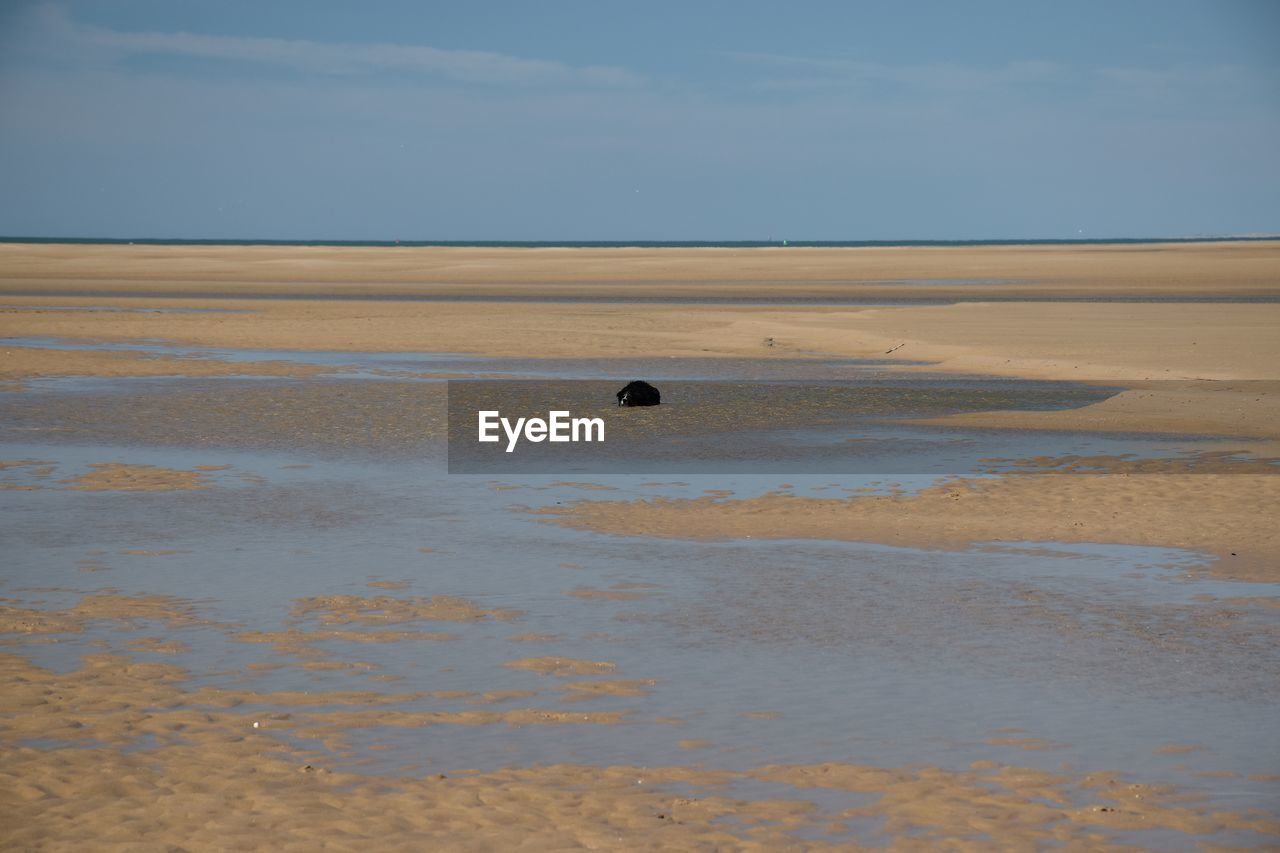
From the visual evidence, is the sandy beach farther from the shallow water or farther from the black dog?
the black dog

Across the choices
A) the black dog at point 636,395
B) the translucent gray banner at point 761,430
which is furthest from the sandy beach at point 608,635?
the black dog at point 636,395

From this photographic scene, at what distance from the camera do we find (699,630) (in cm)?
1077

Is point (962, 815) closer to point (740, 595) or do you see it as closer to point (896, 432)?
point (740, 595)

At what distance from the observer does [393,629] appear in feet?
35.2

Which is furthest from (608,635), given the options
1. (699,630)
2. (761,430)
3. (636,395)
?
(636,395)

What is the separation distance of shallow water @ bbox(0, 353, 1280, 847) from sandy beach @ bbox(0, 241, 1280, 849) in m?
0.04

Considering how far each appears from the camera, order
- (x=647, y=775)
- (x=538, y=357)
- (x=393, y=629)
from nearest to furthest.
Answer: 1. (x=647, y=775)
2. (x=393, y=629)
3. (x=538, y=357)

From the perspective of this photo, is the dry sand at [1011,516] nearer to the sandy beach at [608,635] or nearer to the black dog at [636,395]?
the sandy beach at [608,635]

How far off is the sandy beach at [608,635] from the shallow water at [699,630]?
41 mm

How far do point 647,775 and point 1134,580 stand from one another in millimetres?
6160

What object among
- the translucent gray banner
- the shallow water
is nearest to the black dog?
the translucent gray banner

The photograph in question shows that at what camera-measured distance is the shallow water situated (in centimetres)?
830

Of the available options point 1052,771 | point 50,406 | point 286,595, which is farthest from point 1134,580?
point 50,406

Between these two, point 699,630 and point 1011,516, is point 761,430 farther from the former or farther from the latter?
point 699,630
